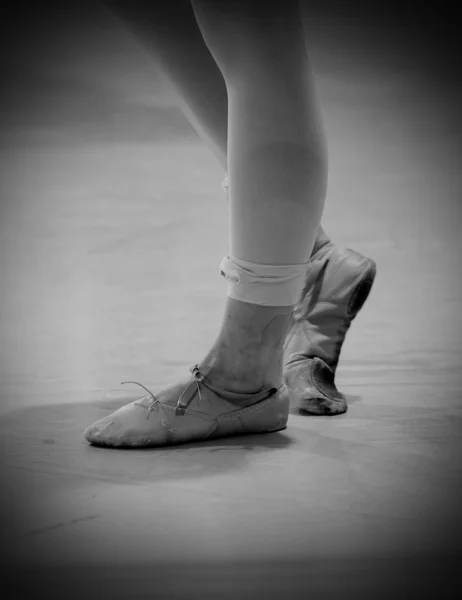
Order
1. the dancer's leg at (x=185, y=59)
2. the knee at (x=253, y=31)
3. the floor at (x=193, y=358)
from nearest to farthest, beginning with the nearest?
1. the floor at (x=193, y=358)
2. the knee at (x=253, y=31)
3. the dancer's leg at (x=185, y=59)

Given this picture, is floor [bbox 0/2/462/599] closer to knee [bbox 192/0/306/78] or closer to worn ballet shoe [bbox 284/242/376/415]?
worn ballet shoe [bbox 284/242/376/415]

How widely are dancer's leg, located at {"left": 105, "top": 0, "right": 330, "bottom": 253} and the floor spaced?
0.34 m

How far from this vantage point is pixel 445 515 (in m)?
0.60

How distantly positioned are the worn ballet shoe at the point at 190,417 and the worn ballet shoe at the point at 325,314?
14 centimetres

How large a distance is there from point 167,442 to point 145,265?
943mm

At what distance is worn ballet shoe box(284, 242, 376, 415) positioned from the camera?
1062 mm

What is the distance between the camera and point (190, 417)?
873mm

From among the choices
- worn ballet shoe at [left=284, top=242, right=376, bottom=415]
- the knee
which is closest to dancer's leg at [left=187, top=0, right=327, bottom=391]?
the knee

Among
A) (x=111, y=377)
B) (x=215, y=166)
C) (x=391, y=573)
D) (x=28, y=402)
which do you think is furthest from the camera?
(x=215, y=166)

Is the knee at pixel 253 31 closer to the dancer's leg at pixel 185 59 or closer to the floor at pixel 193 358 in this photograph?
the dancer's leg at pixel 185 59

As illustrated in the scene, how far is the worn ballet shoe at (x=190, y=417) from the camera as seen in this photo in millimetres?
839

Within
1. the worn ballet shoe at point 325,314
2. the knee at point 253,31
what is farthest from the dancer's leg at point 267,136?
the worn ballet shoe at point 325,314

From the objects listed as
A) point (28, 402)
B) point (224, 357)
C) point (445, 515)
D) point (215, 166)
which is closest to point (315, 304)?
point (224, 357)

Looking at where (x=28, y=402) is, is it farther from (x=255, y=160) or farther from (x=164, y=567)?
(x=164, y=567)
